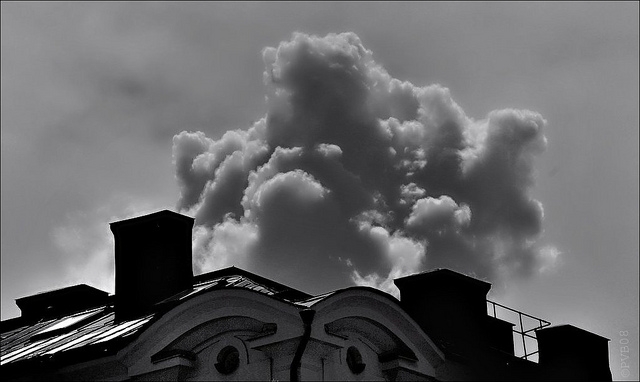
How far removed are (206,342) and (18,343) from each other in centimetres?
626

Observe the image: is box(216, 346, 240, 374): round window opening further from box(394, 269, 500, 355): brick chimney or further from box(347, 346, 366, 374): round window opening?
box(394, 269, 500, 355): brick chimney

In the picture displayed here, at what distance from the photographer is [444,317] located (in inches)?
963

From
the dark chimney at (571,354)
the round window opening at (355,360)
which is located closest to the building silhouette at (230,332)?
the round window opening at (355,360)

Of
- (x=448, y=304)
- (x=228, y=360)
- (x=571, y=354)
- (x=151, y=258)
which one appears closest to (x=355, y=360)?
(x=228, y=360)

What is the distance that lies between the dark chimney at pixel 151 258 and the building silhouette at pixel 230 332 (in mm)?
20

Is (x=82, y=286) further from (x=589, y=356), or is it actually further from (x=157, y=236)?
(x=589, y=356)

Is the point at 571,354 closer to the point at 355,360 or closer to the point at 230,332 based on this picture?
the point at 355,360

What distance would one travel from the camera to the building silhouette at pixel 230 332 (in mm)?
17438

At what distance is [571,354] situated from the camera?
86.8 feet

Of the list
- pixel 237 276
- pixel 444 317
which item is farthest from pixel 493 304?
pixel 237 276

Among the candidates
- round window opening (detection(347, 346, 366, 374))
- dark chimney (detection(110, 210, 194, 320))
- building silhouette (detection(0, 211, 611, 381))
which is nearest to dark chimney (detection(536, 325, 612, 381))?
building silhouette (detection(0, 211, 611, 381))

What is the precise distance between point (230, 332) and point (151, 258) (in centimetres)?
447

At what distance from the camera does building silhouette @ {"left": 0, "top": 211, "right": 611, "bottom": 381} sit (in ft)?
57.2

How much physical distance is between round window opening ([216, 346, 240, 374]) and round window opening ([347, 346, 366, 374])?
198 centimetres
